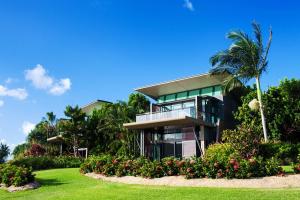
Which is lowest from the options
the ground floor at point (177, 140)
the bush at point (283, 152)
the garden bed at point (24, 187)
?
the garden bed at point (24, 187)

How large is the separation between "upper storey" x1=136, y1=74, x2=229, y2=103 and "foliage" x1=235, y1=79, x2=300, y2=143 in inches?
169

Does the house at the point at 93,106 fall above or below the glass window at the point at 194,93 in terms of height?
above

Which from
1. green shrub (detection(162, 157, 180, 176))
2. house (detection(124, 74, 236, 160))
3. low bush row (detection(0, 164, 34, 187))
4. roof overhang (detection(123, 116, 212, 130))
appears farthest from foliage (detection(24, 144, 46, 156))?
green shrub (detection(162, 157, 180, 176))

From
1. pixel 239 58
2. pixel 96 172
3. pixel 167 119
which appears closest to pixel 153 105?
pixel 167 119

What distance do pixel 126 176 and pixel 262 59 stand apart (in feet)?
48.9

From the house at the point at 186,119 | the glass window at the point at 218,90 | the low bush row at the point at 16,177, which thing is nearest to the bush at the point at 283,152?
the house at the point at 186,119

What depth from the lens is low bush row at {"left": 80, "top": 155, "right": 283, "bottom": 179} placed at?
13.3 meters

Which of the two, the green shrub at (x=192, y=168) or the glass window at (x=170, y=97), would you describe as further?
the glass window at (x=170, y=97)

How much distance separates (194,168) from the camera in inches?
570

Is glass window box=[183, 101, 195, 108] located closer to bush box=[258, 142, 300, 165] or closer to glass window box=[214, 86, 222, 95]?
glass window box=[214, 86, 222, 95]

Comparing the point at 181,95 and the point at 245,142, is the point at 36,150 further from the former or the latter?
the point at 245,142

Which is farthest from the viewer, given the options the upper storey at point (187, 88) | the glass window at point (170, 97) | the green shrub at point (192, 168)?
the glass window at point (170, 97)

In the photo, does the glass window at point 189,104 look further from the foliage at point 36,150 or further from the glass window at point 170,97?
the foliage at point 36,150

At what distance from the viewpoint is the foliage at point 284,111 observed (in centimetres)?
2553
